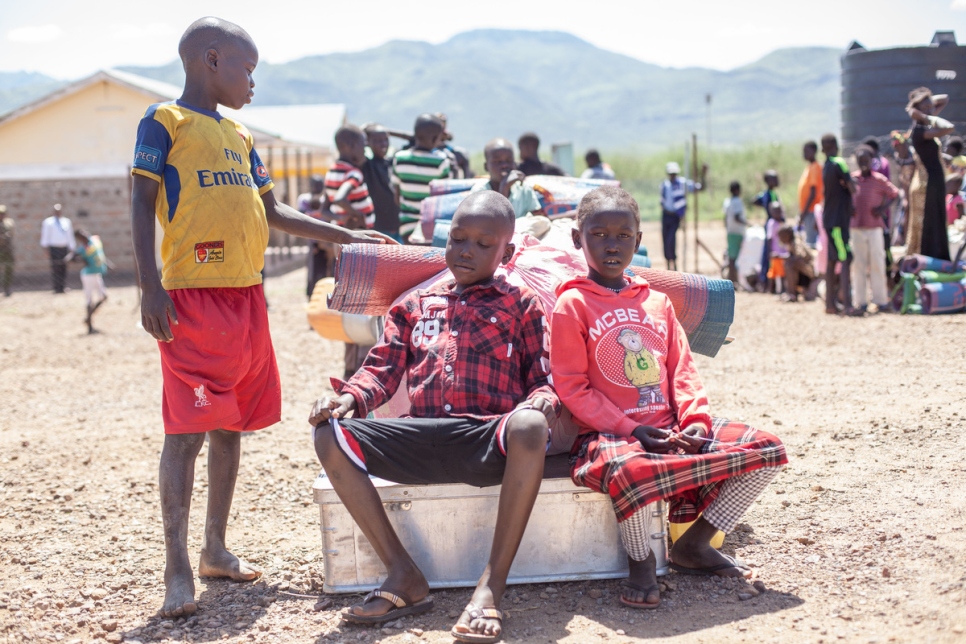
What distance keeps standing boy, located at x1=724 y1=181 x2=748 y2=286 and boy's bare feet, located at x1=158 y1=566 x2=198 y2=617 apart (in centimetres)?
1148

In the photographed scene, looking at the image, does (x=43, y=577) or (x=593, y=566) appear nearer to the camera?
(x=593, y=566)

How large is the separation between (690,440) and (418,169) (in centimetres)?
472

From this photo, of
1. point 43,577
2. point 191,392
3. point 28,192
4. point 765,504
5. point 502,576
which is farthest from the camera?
point 28,192

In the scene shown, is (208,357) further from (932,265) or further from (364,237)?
(932,265)

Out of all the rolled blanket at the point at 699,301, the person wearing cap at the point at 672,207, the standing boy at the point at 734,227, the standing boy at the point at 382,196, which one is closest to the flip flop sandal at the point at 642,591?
the rolled blanket at the point at 699,301

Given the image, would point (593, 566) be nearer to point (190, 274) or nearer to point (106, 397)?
point (190, 274)

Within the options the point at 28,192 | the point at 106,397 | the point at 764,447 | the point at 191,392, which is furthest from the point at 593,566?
the point at 28,192

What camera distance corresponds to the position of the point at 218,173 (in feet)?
11.1

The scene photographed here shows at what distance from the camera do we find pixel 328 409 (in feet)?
10.3

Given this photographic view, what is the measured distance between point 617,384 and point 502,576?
31.7 inches

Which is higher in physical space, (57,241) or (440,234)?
(57,241)

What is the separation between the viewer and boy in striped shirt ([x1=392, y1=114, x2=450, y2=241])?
24.2 ft

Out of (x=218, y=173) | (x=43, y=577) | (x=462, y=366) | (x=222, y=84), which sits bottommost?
(x=43, y=577)

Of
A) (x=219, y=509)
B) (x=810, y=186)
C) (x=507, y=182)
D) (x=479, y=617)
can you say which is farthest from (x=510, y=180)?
(x=810, y=186)
